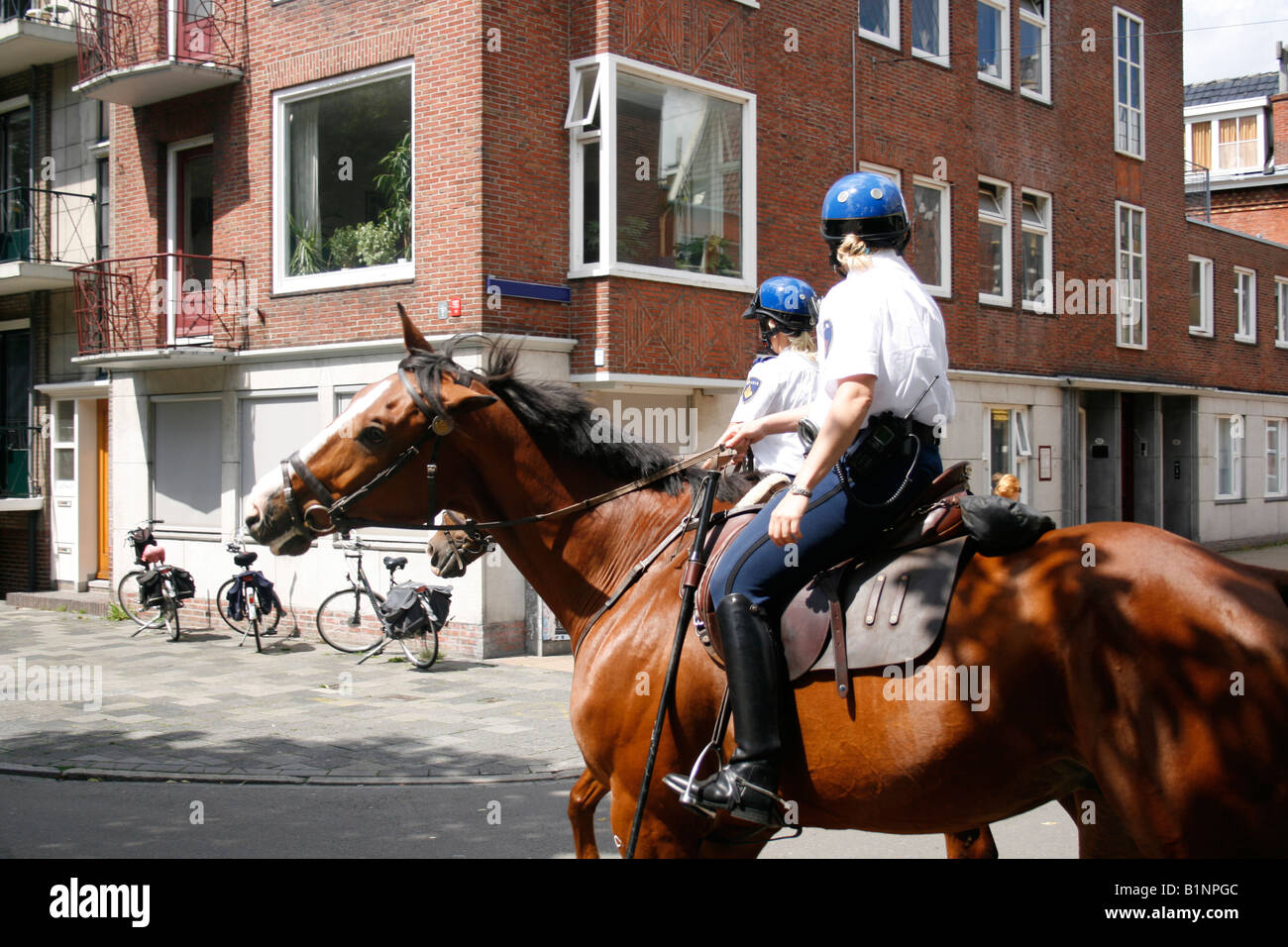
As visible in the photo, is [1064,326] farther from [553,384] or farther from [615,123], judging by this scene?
[553,384]

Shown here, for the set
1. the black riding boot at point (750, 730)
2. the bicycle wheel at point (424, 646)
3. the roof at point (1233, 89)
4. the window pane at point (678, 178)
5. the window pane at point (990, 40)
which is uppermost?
the roof at point (1233, 89)

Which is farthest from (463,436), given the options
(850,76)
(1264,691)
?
(850,76)

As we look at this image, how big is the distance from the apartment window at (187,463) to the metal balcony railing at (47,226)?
3.71 meters

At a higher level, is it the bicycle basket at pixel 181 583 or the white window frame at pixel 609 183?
the white window frame at pixel 609 183

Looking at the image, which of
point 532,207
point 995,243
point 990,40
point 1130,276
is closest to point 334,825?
point 532,207

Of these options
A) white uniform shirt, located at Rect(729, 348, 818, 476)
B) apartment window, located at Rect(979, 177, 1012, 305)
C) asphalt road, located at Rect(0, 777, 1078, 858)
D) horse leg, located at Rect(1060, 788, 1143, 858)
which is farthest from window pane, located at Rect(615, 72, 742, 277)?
horse leg, located at Rect(1060, 788, 1143, 858)

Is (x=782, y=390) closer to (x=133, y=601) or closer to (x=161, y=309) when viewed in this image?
(x=161, y=309)

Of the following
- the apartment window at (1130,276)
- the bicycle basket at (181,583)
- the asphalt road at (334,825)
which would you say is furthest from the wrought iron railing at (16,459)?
the apartment window at (1130,276)

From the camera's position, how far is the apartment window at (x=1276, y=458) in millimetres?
27500

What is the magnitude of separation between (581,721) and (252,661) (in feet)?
32.0

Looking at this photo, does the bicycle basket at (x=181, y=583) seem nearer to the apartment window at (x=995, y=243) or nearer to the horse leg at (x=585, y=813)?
the horse leg at (x=585, y=813)

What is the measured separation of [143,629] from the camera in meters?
14.6

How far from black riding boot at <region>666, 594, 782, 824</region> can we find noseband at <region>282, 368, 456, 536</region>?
56.5 inches

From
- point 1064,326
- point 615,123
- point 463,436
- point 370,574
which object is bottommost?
point 370,574
